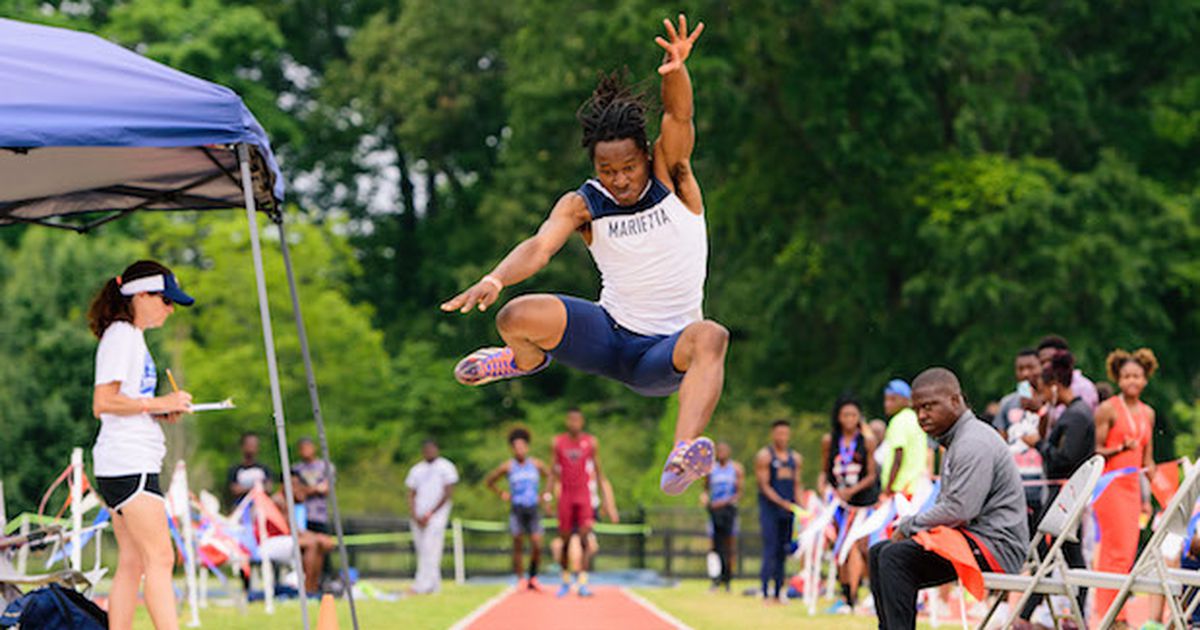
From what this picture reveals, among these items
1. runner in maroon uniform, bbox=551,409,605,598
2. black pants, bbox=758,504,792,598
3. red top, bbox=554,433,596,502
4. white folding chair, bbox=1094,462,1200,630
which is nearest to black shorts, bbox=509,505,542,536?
runner in maroon uniform, bbox=551,409,605,598

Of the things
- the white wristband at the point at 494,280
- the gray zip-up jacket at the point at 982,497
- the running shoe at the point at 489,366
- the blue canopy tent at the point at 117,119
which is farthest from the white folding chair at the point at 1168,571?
the blue canopy tent at the point at 117,119

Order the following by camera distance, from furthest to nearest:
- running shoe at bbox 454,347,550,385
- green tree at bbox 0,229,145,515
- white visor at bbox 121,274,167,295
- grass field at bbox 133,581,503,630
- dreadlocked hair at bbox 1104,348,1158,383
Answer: green tree at bbox 0,229,145,515 → grass field at bbox 133,581,503,630 → dreadlocked hair at bbox 1104,348,1158,383 → white visor at bbox 121,274,167,295 → running shoe at bbox 454,347,550,385

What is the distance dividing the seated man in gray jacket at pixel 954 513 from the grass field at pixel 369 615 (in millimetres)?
5748

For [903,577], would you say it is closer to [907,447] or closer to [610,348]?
[610,348]

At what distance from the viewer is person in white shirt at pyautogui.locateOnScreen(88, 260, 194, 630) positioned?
826cm

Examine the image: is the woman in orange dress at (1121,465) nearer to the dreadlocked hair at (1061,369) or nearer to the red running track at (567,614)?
the dreadlocked hair at (1061,369)

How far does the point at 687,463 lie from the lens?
7.32 meters

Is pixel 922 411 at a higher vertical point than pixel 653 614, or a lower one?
higher

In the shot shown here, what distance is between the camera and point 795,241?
31.2m

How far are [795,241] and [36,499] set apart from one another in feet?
45.2

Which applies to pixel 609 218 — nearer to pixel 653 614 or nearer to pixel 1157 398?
pixel 653 614

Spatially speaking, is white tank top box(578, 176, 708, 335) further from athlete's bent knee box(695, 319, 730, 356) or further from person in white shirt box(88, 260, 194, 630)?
person in white shirt box(88, 260, 194, 630)

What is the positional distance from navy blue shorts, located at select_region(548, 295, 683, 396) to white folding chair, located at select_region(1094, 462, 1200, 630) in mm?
2169

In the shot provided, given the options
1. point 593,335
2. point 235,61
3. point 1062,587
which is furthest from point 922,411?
point 235,61
